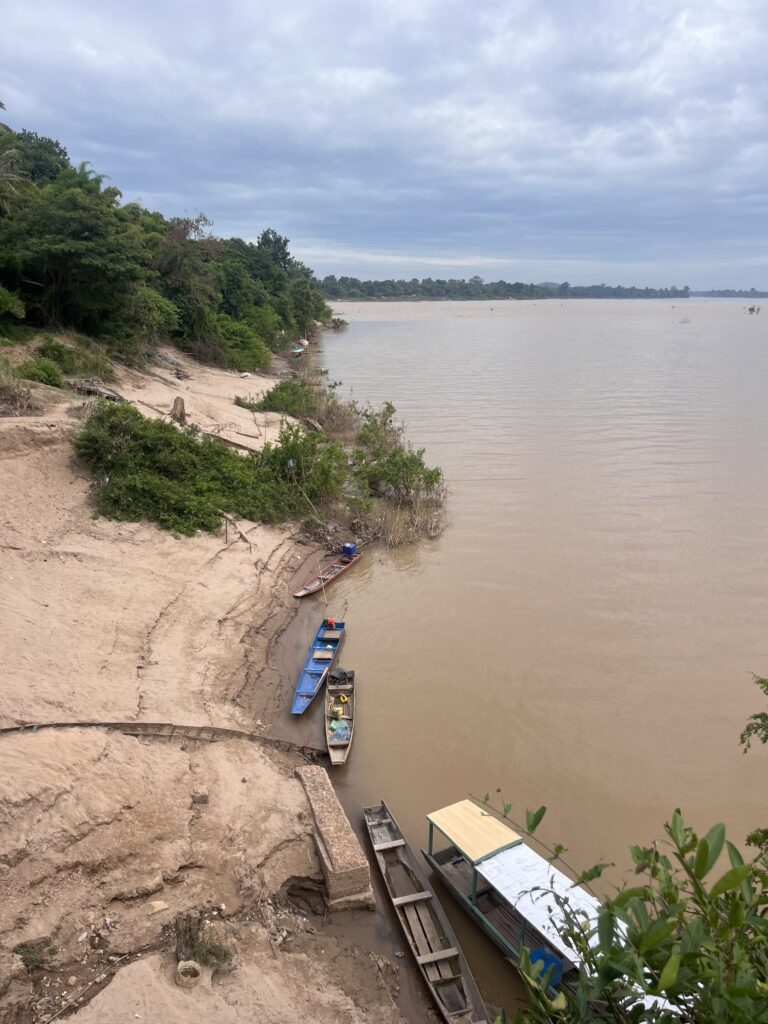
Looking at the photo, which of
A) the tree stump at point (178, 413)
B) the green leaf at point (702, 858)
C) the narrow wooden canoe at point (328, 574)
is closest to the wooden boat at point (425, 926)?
the green leaf at point (702, 858)

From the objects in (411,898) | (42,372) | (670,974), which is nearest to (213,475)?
(42,372)

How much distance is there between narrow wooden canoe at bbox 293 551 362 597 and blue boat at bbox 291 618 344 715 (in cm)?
137

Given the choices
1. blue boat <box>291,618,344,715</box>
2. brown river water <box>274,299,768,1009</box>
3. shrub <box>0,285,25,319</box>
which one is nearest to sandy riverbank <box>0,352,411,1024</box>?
blue boat <box>291,618,344,715</box>

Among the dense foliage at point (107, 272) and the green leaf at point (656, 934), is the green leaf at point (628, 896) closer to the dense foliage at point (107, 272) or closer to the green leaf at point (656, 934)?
the green leaf at point (656, 934)

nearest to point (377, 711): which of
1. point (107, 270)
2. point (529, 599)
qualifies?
point (529, 599)

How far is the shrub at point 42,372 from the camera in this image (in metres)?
17.6

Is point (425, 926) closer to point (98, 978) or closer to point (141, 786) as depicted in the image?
point (98, 978)

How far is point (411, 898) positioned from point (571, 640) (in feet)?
21.3

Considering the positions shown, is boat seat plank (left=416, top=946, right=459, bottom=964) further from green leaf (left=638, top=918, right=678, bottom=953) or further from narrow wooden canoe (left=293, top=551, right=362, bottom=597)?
narrow wooden canoe (left=293, top=551, right=362, bottom=597)

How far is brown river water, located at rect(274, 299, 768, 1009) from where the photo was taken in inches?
359

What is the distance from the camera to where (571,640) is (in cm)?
1250

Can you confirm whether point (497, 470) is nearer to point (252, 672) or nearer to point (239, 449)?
point (239, 449)

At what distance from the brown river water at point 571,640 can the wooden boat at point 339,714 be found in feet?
0.91

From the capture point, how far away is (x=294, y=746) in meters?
9.64
